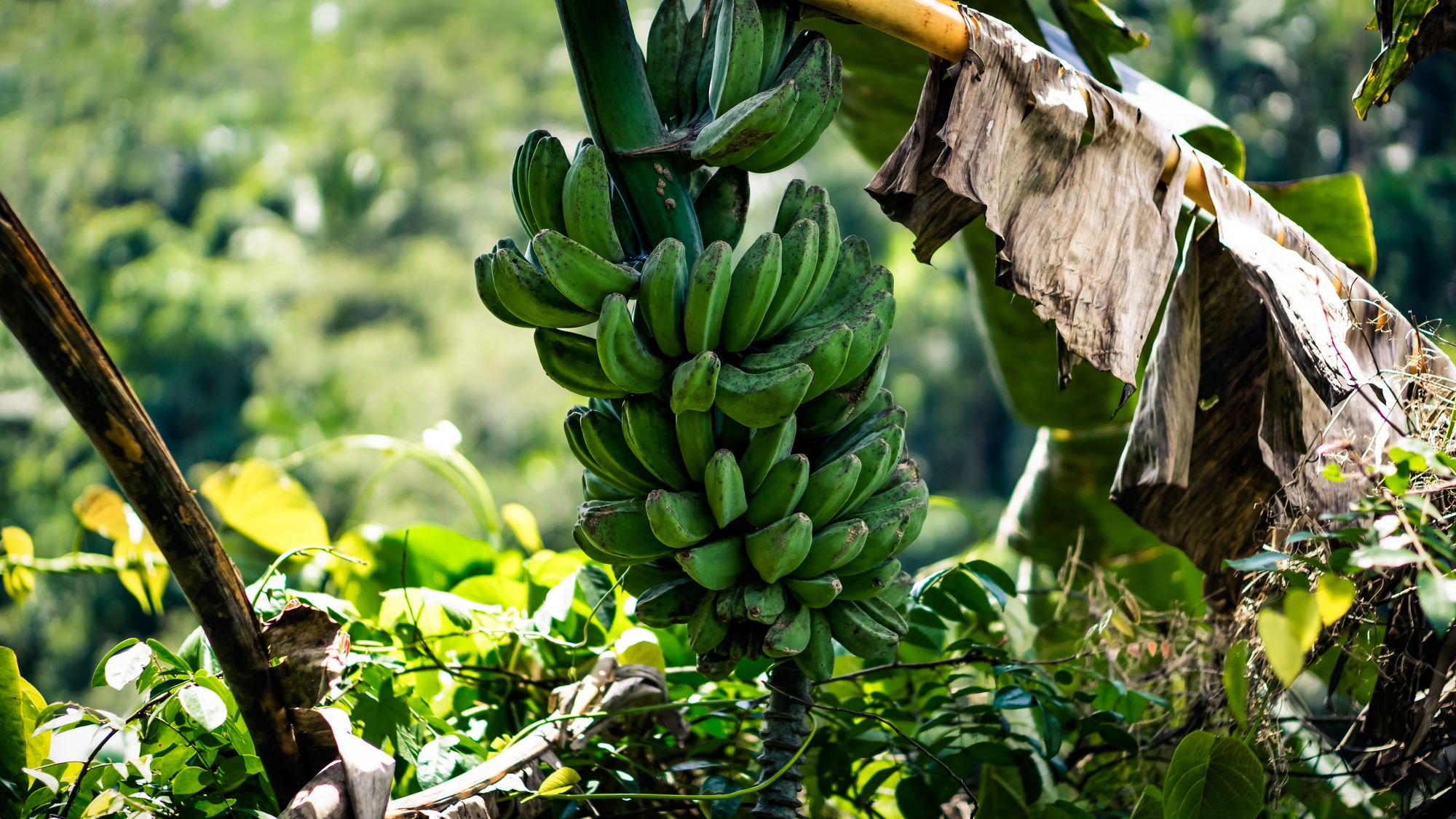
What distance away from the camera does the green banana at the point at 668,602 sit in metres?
0.62

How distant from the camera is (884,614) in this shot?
651 mm

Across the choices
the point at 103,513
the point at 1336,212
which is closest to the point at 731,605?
the point at 103,513

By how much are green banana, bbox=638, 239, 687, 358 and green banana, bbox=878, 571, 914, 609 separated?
209 millimetres

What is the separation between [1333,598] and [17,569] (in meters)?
0.96

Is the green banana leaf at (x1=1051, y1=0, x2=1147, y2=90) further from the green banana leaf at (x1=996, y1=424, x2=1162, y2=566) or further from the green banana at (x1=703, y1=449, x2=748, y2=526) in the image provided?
the green banana at (x1=703, y1=449, x2=748, y2=526)

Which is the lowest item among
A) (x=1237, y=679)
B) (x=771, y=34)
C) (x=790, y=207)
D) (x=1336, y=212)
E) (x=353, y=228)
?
(x=1237, y=679)

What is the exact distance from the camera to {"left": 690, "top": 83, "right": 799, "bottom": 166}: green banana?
563 mm

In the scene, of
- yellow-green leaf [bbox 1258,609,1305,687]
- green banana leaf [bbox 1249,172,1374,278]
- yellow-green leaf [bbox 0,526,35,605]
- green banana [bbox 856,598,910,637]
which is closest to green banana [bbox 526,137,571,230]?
green banana [bbox 856,598,910,637]

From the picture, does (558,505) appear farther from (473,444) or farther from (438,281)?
(438,281)

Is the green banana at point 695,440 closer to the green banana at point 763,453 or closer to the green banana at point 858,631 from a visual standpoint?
the green banana at point 763,453

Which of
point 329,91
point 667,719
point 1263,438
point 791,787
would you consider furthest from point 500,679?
point 329,91

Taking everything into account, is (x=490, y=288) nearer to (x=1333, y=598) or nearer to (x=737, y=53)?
(x=737, y=53)

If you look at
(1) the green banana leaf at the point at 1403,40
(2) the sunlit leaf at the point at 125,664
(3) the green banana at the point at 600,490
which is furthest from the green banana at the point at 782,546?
(1) the green banana leaf at the point at 1403,40

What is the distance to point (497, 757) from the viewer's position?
644 mm
